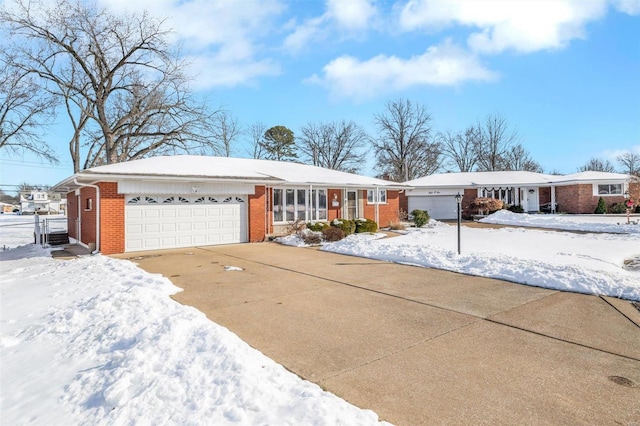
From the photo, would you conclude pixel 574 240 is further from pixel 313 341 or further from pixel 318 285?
pixel 313 341

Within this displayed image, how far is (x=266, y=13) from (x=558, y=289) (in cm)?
1216

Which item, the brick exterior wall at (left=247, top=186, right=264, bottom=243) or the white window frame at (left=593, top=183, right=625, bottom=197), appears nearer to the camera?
the brick exterior wall at (left=247, top=186, right=264, bottom=243)

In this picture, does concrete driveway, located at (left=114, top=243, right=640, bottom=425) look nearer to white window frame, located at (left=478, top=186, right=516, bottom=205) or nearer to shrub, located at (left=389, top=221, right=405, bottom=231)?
shrub, located at (left=389, top=221, right=405, bottom=231)

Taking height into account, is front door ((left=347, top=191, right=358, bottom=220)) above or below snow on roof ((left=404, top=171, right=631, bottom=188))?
below

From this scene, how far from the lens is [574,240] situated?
584 inches

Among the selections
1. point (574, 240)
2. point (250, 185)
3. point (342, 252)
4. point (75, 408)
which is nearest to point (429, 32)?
point (342, 252)

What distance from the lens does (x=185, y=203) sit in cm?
1413

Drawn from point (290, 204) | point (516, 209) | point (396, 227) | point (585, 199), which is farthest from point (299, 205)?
point (585, 199)

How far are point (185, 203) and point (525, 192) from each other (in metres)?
28.0

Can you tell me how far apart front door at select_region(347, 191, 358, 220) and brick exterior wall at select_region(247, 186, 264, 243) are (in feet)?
20.8

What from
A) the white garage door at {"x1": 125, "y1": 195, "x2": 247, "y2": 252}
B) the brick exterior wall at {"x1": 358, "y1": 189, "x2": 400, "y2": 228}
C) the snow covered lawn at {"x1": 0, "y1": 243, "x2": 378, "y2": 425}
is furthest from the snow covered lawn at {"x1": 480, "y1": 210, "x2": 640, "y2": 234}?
the snow covered lawn at {"x1": 0, "y1": 243, "x2": 378, "y2": 425}

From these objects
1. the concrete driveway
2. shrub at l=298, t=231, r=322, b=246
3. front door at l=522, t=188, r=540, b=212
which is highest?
front door at l=522, t=188, r=540, b=212

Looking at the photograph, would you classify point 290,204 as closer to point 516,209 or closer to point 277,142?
point 516,209

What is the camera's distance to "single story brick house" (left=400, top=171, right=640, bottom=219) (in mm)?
28062
